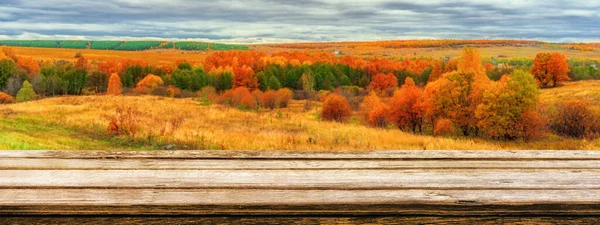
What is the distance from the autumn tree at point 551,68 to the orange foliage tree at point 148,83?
50775 millimetres

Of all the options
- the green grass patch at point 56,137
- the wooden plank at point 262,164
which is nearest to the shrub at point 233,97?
the green grass patch at point 56,137

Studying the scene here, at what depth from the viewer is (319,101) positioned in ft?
229

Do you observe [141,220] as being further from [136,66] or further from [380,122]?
[136,66]

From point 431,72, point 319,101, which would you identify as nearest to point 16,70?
point 319,101

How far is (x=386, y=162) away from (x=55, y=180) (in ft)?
4.52

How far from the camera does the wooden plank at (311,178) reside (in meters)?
1.95

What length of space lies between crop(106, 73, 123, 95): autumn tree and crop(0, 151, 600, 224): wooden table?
2381 inches

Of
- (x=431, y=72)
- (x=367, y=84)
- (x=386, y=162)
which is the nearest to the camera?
(x=386, y=162)

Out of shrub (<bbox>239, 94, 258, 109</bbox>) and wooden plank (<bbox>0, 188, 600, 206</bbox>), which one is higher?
wooden plank (<bbox>0, 188, 600, 206</bbox>)

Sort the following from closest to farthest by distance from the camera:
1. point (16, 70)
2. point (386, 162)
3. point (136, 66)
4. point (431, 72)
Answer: point (386, 162) → point (16, 70) → point (136, 66) → point (431, 72)

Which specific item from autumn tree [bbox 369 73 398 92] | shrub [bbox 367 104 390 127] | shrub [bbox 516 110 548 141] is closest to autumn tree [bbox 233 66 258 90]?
autumn tree [bbox 369 73 398 92]

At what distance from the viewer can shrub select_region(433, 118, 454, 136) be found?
4116 centimetres

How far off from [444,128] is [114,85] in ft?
128

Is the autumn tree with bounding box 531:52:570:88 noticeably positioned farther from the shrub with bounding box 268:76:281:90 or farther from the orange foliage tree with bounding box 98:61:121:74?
the orange foliage tree with bounding box 98:61:121:74
